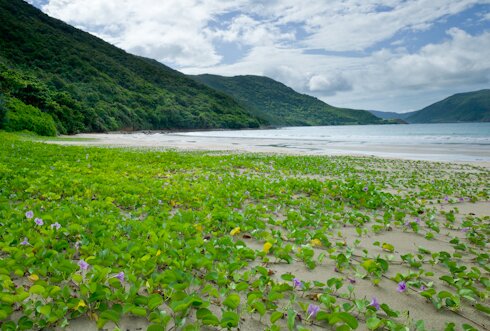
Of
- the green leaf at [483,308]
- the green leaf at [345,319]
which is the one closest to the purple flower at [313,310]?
the green leaf at [345,319]

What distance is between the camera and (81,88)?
76.8 metres

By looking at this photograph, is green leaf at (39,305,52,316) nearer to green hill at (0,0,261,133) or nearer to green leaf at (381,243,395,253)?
green leaf at (381,243,395,253)

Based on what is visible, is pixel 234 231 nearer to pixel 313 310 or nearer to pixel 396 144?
pixel 313 310

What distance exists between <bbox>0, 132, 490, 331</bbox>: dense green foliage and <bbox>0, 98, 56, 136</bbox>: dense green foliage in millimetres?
28757

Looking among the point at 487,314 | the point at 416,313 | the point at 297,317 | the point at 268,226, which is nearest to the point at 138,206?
the point at 268,226

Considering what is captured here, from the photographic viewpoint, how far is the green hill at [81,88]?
137 feet

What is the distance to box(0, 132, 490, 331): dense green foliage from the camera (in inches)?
101

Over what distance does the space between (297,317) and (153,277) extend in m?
1.31

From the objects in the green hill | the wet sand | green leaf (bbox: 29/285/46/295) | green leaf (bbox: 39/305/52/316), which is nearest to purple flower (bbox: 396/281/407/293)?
green leaf (bbox: 39/305/52/316)

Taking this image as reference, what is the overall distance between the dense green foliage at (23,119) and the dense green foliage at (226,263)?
28.8m

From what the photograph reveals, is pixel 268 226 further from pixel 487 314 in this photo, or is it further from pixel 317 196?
pixel 487 314

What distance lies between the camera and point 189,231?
4.45 meters

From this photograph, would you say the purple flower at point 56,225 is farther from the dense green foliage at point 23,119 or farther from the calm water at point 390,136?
the calm water at point 390,136

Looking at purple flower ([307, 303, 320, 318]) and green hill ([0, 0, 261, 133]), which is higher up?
green hill ([0, 0, 261, 133])
